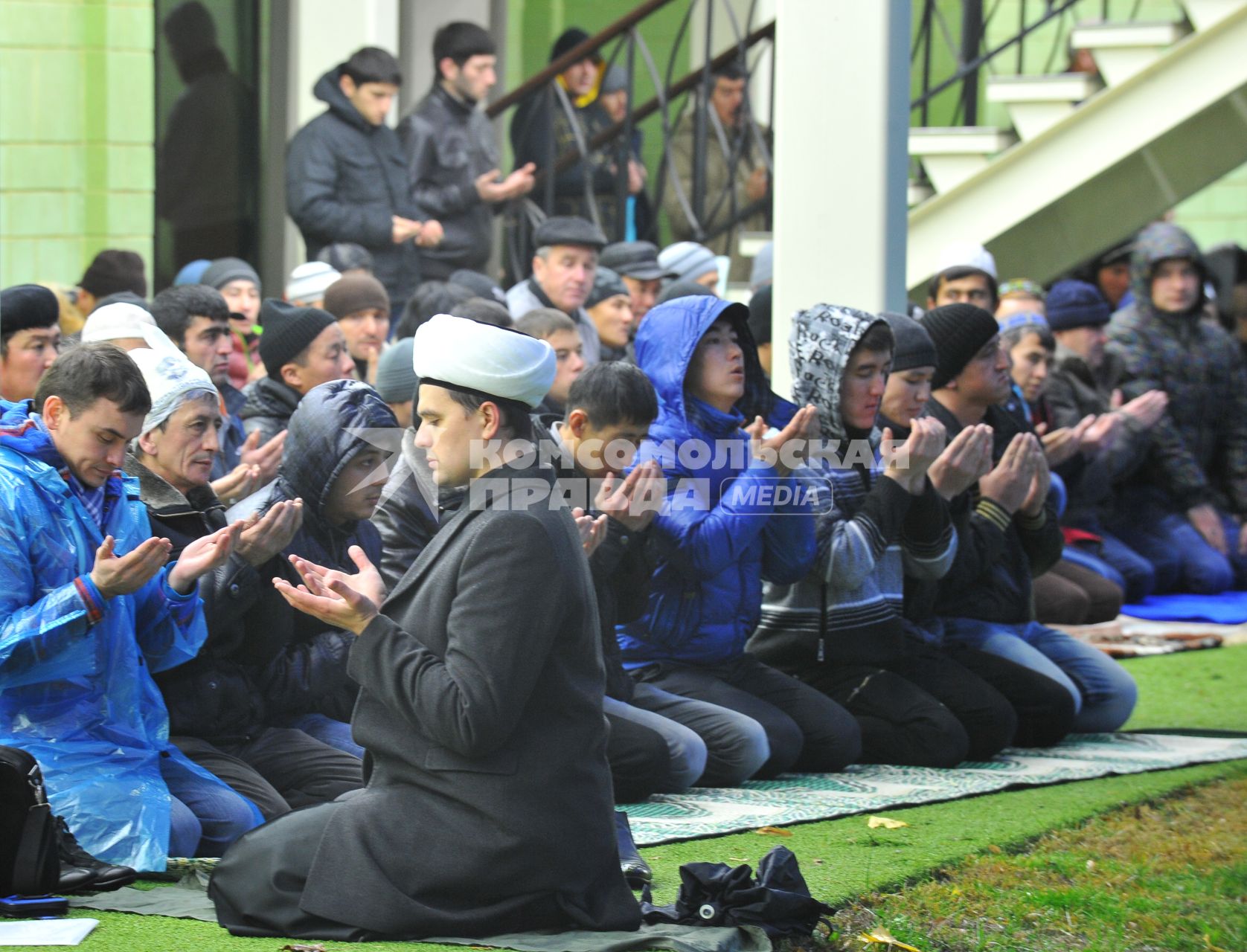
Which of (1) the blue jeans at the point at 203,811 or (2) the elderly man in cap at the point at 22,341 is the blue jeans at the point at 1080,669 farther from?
(2) the elderly man in cap at the point at 22,341

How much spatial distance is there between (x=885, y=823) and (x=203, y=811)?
198 cm

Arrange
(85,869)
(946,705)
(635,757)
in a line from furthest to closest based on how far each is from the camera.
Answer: (946,705) → (635,757) → (85,869)

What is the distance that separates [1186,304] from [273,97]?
17.7 ft

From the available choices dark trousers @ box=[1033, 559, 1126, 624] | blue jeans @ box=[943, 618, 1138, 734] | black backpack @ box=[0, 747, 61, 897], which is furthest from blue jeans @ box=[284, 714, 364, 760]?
dark trousers @ box=[1033, 559, 1126, 624]

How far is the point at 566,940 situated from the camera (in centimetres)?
409

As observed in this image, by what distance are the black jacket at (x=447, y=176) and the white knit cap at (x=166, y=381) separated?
15.6 ft

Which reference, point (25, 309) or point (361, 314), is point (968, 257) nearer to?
point (361, 314)

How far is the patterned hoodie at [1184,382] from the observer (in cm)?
1053

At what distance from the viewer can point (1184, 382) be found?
10664mm

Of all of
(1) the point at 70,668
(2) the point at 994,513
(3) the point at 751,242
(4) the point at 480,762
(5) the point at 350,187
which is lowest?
(4) the point at 480,762

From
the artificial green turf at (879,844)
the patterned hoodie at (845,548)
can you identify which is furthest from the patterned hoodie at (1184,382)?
the patterned hoodie at (845,548)

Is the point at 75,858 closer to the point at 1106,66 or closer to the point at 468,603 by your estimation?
the point at 468,603

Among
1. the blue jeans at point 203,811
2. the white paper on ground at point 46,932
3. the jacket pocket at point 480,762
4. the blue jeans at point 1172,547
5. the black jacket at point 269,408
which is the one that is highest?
the black jacket at point 269,408

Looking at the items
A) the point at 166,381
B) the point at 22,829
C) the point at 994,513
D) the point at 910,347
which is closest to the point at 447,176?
the point at 910,347
